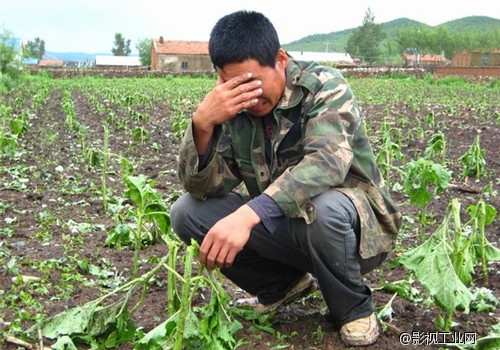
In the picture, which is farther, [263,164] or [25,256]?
[25,256]

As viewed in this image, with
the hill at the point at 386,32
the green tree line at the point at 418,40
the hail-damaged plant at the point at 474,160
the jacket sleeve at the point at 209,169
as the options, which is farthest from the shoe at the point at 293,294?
the hill at the point at 386,32

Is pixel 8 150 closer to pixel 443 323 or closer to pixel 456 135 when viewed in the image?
pixel 443 323

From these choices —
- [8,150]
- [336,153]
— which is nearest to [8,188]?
[8,150]

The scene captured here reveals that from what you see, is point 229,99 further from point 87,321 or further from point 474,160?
point 474,160

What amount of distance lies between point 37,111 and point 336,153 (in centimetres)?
1274

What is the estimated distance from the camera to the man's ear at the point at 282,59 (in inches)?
114

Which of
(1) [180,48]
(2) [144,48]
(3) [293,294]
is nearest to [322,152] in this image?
(3) [293,294]

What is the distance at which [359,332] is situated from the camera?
9.37 feet

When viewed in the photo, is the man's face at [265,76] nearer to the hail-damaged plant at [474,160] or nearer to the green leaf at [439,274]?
the green leaf at [439,274]

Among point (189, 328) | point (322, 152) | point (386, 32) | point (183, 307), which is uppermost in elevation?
point (386, 32)

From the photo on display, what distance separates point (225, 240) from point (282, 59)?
0.85 metres

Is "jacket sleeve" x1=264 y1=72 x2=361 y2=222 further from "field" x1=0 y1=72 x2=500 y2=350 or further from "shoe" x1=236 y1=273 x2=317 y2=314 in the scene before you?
"shoe" x1=236 y1=273 x2=317 y2=314

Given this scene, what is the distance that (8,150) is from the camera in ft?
23.1

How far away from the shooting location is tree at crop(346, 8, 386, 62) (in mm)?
95562
